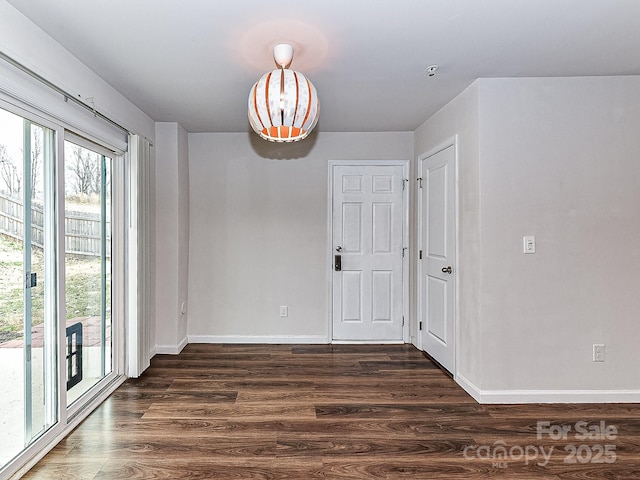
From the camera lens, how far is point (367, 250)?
4.51 metres

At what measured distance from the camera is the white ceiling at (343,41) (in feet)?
6.49

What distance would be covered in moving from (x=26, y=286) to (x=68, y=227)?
0.60 meters

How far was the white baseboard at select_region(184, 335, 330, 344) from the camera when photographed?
4.43 m

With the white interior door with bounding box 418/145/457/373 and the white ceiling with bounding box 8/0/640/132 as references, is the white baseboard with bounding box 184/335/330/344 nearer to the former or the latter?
the white interior door with bounding box 418/145/457/373

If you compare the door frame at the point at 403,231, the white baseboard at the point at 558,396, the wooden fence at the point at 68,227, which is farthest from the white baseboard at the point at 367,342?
the wooden fence at the point at 68,227

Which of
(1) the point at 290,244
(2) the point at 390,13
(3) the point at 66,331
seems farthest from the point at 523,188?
(3) the point at 66,331

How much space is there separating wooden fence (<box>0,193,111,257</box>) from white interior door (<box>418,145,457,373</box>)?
2911 mm

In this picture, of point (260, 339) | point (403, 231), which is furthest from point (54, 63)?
point (403, 231)

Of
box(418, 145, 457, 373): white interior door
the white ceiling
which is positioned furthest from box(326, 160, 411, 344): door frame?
the white ceiling

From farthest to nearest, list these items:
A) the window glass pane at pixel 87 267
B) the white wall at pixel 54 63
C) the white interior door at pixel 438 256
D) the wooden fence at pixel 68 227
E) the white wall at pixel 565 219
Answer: the white interior door at pixel 438 256, the white wall at pixel 565 219, the window glass pane at pixel 87 267, the wooden fence at pixel 68 227, the white wall at pixel 54 63

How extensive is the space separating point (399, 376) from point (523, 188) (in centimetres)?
188

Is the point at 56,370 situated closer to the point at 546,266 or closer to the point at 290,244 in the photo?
the point at 290,244

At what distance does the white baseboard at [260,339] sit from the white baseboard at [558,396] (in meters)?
1.98

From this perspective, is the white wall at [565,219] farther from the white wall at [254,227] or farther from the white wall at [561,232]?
the white wall at [254,227]
